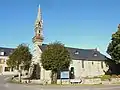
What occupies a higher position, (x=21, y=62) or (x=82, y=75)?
(x=21, y=62)

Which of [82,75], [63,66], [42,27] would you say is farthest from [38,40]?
[63,66]

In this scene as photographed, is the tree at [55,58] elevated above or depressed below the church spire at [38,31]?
below

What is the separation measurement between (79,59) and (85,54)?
220 inches

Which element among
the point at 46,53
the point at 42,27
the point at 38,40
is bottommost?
the point at 46,53

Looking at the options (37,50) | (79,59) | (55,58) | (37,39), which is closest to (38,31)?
(37,39)

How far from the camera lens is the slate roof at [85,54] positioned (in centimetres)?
6707

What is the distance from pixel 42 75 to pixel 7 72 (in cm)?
3057

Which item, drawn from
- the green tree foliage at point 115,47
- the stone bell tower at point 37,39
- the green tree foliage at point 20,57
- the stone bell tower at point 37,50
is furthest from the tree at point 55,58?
the stone bell tower at point 37,39

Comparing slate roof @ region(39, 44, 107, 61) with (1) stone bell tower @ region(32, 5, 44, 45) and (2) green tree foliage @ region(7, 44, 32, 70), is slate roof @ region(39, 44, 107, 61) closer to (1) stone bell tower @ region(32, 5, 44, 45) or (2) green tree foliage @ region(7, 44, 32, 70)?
(1) stone bell tower @ region(32, 5, 44, 45)

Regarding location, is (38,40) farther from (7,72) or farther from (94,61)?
(7,72)

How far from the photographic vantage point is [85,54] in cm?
7075

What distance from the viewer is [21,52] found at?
189ft

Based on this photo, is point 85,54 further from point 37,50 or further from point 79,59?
point 37,50

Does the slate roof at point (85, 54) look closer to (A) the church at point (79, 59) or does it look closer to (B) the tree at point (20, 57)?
(A) the church at point (79, 59)
